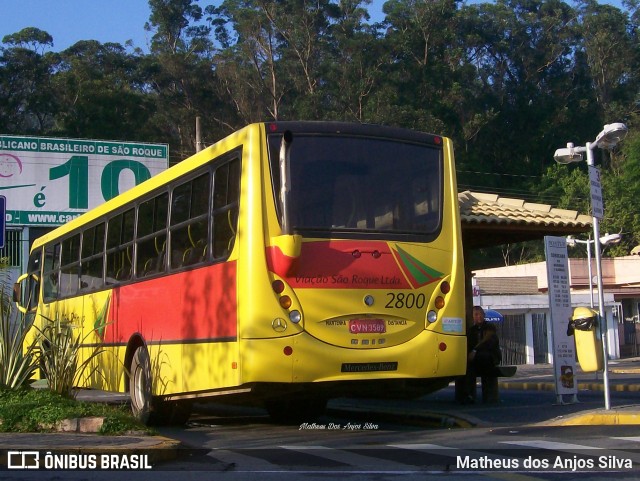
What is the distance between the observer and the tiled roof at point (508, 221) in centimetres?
1331

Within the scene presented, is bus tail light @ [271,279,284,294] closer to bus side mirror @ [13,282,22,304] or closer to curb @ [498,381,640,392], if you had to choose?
curb @ [498,381,640,392]

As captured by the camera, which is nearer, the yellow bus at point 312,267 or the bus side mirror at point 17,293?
the yellow bus at point 312,267

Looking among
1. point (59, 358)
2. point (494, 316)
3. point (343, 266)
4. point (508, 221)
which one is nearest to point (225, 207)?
point (343, 266)

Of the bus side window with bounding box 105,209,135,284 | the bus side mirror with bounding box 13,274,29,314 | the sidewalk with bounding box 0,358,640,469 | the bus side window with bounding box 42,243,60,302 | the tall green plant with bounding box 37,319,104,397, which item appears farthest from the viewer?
the bus side mirror with bounding box 13,274,29,314

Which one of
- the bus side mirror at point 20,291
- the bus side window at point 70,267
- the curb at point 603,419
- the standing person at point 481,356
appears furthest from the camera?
the bus side mirror at point 20,291

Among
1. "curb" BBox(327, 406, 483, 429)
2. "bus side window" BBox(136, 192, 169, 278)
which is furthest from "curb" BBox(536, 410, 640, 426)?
"bus side window" BBox(136, 192, 169, 278)

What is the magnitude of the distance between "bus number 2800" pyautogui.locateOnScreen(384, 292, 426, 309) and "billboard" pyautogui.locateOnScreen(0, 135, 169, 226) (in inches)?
985

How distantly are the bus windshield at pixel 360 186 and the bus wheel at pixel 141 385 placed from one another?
12.1 feet

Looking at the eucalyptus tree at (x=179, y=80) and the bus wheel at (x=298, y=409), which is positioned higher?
the eucalyptus tree at (x=179, y=80)

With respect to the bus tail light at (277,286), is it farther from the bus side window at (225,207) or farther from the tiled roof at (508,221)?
the tiled roof at (508,221)

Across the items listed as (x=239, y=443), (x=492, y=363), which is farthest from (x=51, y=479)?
(x=492, y=363)

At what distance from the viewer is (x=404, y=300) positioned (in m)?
10.0

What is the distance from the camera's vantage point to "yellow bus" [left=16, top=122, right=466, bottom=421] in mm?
9531

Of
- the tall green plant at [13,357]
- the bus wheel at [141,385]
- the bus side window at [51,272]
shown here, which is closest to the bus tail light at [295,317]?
the bus wheel at [141,385]
